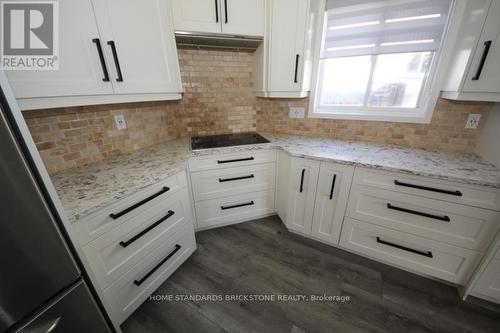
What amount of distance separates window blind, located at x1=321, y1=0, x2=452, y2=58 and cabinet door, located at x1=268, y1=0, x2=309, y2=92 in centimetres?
36

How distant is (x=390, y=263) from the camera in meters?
1.56

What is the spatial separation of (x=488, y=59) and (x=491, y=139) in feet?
1.91

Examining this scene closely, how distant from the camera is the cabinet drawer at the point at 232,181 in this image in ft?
5.73

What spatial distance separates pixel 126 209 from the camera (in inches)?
41.6

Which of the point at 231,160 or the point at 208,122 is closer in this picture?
the point at 231,160

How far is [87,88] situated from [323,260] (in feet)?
6.84

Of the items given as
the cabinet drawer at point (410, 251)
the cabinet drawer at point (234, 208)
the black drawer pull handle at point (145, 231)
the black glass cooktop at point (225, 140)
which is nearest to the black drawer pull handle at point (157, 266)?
the black drawer pull handle at point (145, 231)

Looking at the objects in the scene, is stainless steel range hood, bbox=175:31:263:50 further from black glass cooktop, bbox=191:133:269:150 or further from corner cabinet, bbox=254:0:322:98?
black glass cooktop, bbox=191:133:269:150

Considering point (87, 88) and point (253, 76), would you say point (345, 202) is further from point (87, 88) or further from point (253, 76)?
point (87, 88)

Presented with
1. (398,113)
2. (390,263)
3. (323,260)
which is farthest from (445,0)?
(323,260)

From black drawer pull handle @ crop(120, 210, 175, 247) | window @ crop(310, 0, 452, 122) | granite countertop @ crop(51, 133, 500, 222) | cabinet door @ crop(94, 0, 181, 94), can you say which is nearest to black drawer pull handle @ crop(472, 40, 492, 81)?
window @ crop(310, 0, 452, 122)

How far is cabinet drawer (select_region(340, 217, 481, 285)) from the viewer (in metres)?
1.30

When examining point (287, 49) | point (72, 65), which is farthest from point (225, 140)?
point (72, 65)

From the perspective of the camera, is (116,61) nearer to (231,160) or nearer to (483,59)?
(231,160)
